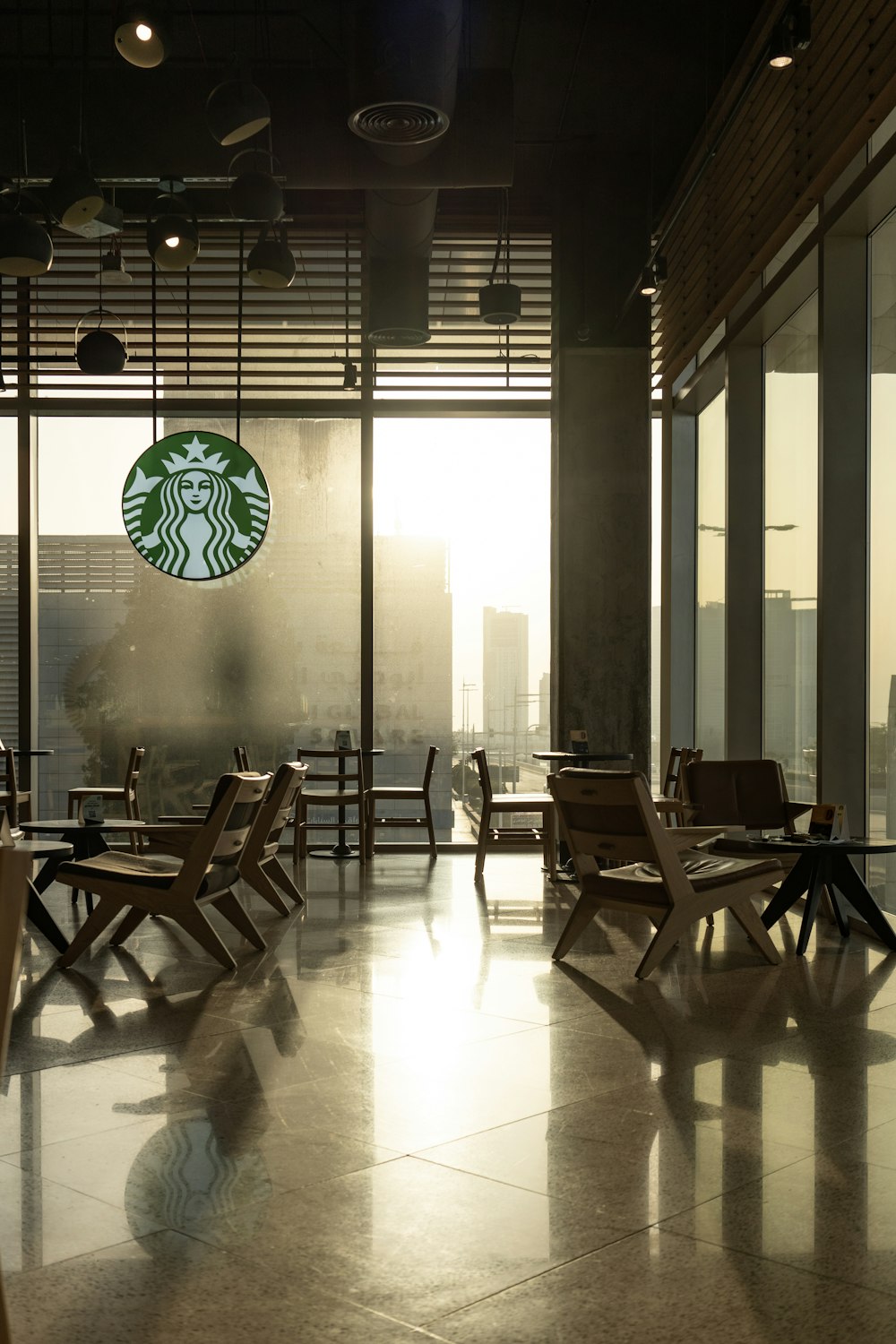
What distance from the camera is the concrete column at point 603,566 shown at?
400 inches

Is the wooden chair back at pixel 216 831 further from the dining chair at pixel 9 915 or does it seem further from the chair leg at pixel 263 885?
the dining chair at pixel 9 915

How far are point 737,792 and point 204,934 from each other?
133 inches

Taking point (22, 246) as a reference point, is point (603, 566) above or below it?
below

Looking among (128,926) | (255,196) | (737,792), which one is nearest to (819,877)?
(737,792)

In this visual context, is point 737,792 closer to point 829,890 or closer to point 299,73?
point 829,890

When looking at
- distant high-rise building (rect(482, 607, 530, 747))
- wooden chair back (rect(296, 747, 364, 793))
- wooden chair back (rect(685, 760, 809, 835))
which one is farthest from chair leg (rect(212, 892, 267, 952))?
distant high-rise building (rect(482, 607, 530, 747))

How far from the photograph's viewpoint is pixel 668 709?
1038 centimetres

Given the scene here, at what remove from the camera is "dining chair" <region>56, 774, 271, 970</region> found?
5.36 metres

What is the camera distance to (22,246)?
630cm

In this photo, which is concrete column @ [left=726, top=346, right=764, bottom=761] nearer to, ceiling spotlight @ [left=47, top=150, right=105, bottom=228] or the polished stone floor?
the polished stone floor

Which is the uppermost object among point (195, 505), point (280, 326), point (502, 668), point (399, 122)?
point (280, 326)

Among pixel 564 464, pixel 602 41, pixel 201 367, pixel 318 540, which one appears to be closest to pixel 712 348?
pixel 564 464

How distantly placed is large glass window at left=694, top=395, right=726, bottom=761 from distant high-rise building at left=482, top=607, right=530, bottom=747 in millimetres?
1593

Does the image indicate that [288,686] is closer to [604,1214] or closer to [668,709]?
[668,709]
